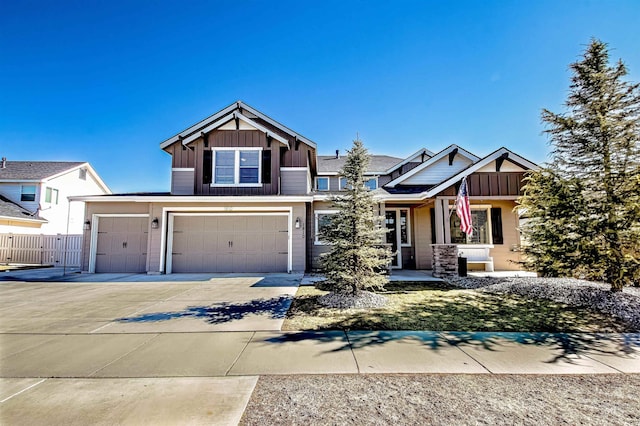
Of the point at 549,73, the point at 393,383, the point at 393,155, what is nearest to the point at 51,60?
the point at 393,383

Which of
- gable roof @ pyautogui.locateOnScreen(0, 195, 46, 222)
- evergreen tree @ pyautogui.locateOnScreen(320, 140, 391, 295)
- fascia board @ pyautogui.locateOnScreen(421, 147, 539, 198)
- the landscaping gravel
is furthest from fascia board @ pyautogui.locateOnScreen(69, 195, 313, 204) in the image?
gable roof @ pyautogui.locateOnScreen(0, 195, 46, 222)

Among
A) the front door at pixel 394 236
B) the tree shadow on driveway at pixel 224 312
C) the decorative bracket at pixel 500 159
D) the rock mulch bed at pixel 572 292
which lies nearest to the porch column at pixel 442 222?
the rock mulch bed at pixel 572 292

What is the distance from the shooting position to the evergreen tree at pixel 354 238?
7242 millimetres

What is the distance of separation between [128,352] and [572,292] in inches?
387

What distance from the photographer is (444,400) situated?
2.89 m

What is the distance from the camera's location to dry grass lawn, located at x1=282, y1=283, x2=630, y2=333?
530 cm

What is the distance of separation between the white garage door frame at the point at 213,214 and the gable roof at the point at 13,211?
1271 cm

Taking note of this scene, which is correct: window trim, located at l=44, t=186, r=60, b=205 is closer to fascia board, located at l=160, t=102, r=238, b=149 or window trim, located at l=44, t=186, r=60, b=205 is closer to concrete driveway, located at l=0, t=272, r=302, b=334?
fascia board, located at l=160, t=102, r=238, b=149

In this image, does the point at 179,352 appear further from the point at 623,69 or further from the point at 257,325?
the point at 623,69

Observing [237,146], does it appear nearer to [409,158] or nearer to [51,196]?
[409,158]

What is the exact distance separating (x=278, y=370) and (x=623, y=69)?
10382mm

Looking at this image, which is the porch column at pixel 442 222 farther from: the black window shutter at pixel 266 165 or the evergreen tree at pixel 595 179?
the black window shutter at pixel 266 165

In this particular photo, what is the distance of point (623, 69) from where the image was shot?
727 centimetres

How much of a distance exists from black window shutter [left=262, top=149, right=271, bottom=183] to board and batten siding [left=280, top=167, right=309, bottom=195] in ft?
2.05
